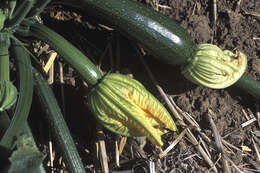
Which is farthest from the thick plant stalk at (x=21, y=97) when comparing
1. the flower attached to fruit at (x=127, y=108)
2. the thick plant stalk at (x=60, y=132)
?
the flower attached to fruit at (x=127, y=108)

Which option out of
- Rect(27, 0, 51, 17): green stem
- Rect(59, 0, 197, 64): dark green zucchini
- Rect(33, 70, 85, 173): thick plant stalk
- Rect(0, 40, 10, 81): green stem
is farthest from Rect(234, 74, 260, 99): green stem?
Rect(0, 40, 10, 81): green stem

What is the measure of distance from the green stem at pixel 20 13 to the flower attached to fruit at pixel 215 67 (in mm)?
944

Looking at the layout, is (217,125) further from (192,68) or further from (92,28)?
(92,28)

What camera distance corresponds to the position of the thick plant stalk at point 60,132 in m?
2.02

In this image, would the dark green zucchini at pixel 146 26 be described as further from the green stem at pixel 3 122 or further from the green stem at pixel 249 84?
the green stem at pixel 3 122

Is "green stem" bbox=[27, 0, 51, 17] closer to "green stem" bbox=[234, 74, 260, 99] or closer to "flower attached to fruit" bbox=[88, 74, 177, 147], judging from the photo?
"flower attached to fruit" bbox=[88, 74, 177, 147]

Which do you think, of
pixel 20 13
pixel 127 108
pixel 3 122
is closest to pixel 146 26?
pixel 127 108

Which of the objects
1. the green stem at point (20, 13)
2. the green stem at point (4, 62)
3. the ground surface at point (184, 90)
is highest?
the green stem at point (20, 13)

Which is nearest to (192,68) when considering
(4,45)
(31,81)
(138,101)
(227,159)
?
(138,101)

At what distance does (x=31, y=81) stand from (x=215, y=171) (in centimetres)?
123

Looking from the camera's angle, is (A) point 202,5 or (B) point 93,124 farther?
(A) point 202,5

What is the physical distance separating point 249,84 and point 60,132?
115 centimetres

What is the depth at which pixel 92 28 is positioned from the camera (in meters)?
2.56

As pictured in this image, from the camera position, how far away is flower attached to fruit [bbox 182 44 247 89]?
2.16 metres
